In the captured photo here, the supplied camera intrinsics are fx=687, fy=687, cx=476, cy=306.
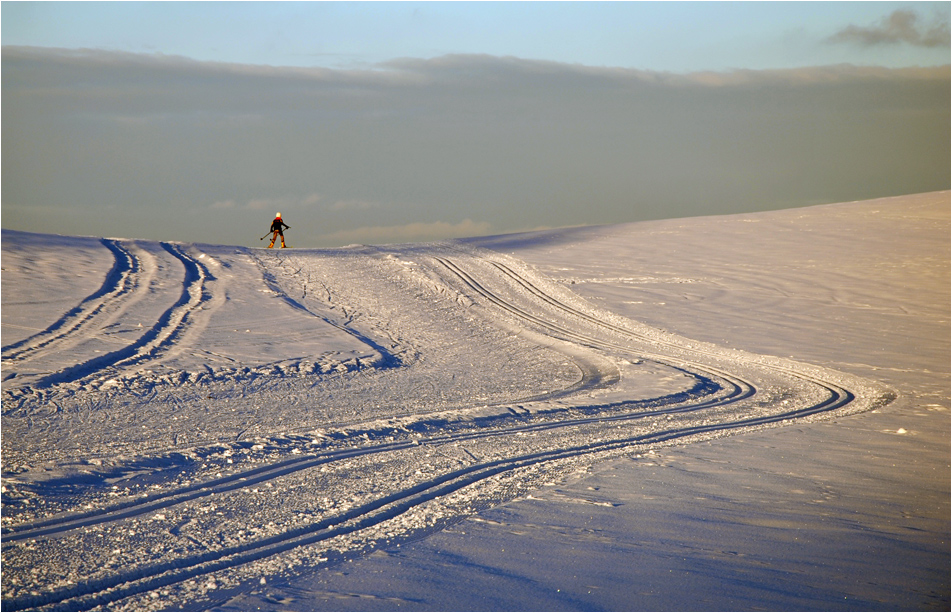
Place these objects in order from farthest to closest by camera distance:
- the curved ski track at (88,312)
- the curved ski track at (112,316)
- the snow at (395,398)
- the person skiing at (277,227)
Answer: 1. the person skiing at (277,227)
2. the curved ski track at (88,312)
3. the curved ski track at (112,316)
4. the snow at (395,398)

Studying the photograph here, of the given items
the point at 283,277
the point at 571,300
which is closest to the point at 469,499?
the point at 571,300

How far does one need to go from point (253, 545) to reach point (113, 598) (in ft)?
2.98

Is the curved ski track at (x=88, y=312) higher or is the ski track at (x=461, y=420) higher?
the curved ski track at (x=88, y=312)

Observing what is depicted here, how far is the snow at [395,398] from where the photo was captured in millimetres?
4469

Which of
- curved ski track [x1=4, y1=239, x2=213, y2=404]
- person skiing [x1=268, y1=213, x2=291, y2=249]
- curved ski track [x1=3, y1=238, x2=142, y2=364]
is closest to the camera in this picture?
curved ski track [x1=4, y1=239, x2=213, y2=404]

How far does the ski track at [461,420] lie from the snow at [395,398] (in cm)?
4

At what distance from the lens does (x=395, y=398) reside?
30.6ft

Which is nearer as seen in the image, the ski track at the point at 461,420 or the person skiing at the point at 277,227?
the ski track at the point at 461,420

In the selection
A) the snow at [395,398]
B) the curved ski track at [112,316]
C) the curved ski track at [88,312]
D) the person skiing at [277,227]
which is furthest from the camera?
the person skiing at [277,227]

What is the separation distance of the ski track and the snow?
0.13 feet

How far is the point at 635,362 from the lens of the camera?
40.2ft

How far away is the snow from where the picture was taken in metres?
4.47

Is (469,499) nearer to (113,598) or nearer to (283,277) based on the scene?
(113,598)

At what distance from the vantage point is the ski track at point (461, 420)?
450cm
